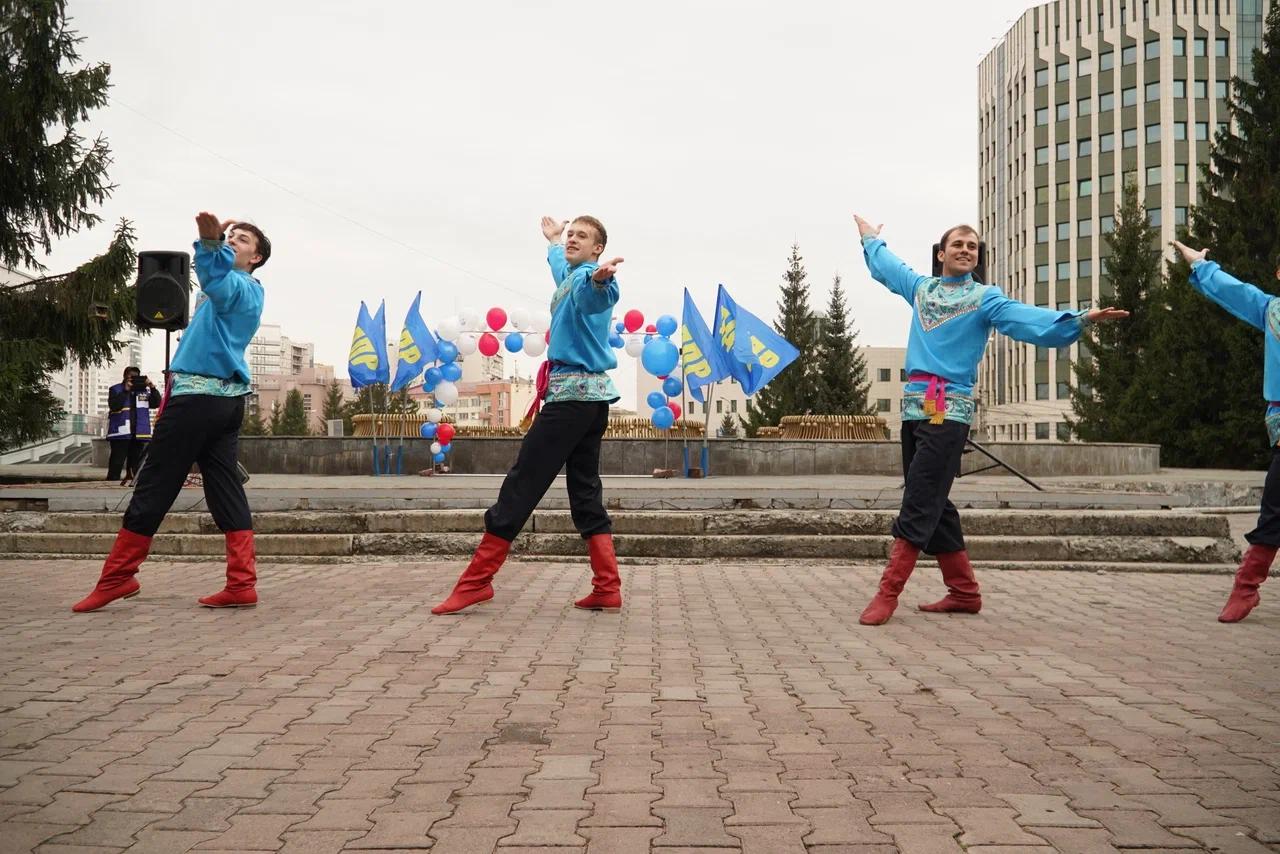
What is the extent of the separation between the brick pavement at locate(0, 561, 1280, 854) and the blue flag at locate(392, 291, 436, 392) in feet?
50.9

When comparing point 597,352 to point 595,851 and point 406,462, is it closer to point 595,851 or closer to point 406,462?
point 595,851

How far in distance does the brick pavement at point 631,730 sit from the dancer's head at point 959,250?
75.0 inches

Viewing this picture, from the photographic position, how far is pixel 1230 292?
6246mm

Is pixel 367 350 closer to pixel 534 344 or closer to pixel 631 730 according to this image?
pixel 534 344

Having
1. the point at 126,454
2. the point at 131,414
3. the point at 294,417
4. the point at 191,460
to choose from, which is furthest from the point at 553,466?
the point at 294,417

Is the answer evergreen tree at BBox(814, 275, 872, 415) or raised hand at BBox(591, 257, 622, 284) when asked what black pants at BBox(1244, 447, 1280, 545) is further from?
evergreen tree at BBox(814, 275, 872, 415)

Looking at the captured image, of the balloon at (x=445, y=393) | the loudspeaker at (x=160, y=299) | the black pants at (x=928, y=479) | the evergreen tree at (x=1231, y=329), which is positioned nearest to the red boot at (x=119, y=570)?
the loudspeaker at (x=160, y=299)

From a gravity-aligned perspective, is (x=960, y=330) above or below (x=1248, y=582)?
above

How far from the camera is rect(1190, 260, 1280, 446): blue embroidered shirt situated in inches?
239

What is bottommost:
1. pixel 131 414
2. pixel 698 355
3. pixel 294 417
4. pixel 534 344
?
pixel 131 414

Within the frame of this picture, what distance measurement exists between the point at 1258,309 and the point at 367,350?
57.4 ft

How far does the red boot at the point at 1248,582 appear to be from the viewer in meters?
→ 6.02

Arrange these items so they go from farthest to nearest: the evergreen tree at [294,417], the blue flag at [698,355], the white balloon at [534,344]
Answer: the evergreen tree at [294,417], the white balloon at [534,344], the blue flag at [698,355]

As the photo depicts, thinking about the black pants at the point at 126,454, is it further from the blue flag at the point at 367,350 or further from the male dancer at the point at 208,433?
the male dancer at the point at 208,433
